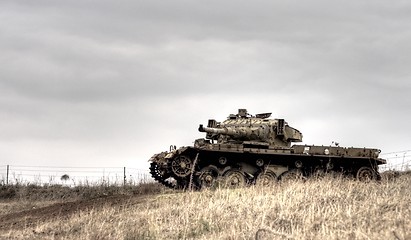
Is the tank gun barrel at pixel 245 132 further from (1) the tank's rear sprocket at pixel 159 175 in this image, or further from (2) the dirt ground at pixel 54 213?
(2) the dirt ground at pixel 54 213

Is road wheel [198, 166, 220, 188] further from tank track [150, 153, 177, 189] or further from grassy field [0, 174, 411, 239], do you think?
grassy field [0, 174, 411, 239]

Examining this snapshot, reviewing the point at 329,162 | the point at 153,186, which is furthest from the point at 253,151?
the point at 153,186

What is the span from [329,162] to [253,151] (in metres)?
3.04

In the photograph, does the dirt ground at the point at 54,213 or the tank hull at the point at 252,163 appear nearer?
the dirt ground at the point at 54,213

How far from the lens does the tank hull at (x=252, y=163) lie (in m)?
21.5

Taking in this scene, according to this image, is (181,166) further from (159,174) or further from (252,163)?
(252,163)

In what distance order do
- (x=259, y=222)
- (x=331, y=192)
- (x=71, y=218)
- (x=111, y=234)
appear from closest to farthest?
1. (x=259, y=222)
2. (x=111, y=234)
3. (x=331, y=192)
4. (x=71, y=218)

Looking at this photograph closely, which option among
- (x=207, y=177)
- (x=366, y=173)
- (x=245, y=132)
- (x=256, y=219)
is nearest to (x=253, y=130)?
(x=245, y=132)

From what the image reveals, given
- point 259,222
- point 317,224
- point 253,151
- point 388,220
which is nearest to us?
point 388,220

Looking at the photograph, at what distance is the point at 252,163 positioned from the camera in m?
22.6

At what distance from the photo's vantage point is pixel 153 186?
28.0 metres

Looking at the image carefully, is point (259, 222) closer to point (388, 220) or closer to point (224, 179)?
point (388, 220)

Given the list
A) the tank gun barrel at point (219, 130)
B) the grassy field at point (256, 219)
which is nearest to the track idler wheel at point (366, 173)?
the tank gun barrel at point (219, 130)

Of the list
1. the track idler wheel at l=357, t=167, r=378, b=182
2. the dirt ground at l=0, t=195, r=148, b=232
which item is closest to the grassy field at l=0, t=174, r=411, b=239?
the dirt ground at l=0, t=195, r=148, b=232
